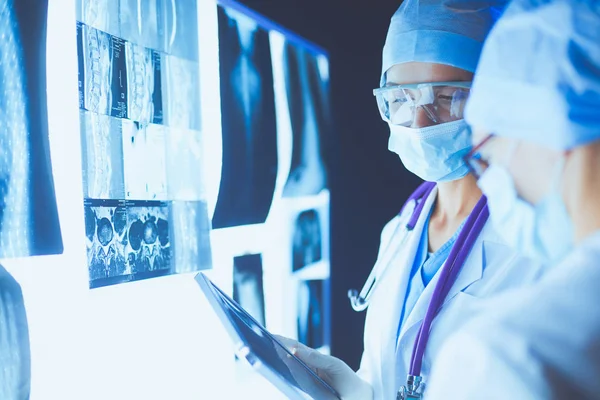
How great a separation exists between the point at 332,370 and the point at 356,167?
127cm

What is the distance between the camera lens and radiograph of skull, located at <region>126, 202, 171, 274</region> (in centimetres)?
120

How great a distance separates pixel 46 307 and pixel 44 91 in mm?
377

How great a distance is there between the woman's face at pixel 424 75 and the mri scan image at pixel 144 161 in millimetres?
566

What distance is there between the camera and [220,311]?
3.17 feet

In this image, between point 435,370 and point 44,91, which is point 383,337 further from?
point 44,91

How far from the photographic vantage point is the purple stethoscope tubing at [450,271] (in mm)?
1190

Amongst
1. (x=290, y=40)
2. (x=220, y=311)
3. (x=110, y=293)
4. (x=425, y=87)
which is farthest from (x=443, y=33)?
(x=110, y=293)

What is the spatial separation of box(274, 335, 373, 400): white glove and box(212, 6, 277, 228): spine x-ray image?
0.38 metres

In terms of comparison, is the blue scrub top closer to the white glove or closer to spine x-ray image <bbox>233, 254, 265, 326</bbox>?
the white glove

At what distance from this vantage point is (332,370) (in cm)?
135

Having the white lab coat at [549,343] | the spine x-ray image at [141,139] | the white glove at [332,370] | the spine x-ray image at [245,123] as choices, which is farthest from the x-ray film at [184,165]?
the white lab coat at [549,343]

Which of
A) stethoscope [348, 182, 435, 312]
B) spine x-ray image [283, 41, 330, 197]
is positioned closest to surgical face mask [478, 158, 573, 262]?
stethoscope [348, 182, 435, 312]

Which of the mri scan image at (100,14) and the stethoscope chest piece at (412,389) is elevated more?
the mri scan image at (100,14)

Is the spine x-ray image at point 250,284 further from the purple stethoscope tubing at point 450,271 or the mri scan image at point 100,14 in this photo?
the mri scan image at point 100,14
